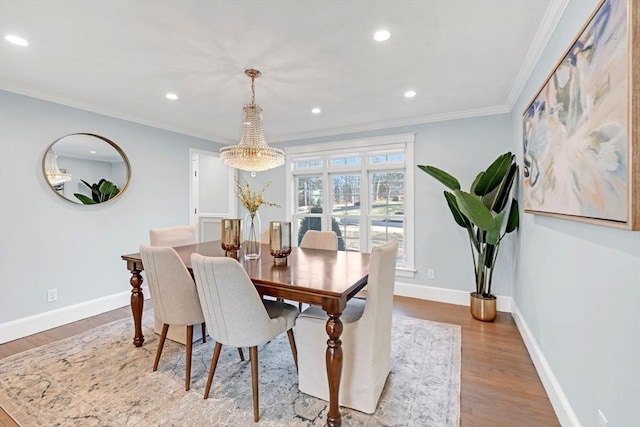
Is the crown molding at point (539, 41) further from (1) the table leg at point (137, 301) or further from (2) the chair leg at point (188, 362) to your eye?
(1) the table leg at point (137, 301)

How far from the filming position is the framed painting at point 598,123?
0.95 metres

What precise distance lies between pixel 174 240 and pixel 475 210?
3.04m

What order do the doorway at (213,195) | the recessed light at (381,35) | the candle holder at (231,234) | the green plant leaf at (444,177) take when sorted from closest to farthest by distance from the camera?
the recessed light at (381,35), the candle holder at (231,234), the green plant leaf at (444,177), the doorway at (213,195)

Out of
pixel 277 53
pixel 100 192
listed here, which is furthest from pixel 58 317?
pixel 277 53

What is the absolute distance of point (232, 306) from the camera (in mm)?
1711

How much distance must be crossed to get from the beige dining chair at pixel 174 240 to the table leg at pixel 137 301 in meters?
0.16

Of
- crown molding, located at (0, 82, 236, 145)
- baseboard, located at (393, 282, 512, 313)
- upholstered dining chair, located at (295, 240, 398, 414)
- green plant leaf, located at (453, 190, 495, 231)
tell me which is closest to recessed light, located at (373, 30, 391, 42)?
upholstered dining chair, located at (295, 240, 398, 414)

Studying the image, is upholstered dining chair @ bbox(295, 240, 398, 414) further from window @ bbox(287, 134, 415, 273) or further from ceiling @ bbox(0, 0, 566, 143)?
window @ bbox(287, 134, 415, 273)

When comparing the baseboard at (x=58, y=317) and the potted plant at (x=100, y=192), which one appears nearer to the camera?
the baseboard at (x=58, y=317)

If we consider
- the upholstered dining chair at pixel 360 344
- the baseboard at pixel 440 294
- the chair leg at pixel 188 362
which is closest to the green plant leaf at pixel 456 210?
the baseboard at pixel 440 294

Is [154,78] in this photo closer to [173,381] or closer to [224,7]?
[224,7]

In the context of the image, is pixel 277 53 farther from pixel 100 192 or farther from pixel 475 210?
pixel 100 192

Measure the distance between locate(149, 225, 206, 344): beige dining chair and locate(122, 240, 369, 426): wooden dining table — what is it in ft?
0.86

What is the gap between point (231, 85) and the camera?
8.99ft
